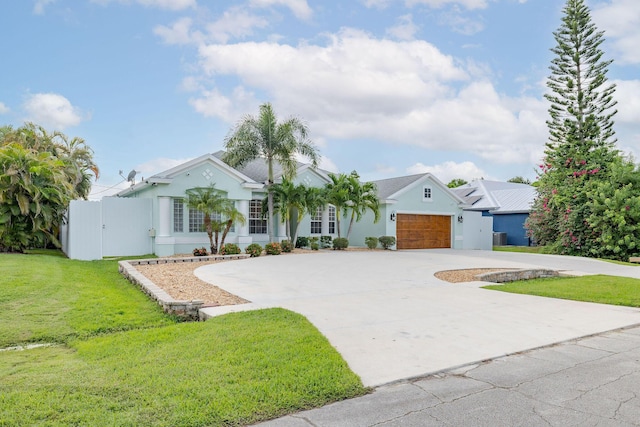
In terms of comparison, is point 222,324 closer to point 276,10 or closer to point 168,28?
point 276,10

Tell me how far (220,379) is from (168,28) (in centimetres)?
1338

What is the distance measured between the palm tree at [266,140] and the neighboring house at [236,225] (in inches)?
46.5

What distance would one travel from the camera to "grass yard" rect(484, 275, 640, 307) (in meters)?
9.20

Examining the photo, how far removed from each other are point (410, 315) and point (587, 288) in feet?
20.1

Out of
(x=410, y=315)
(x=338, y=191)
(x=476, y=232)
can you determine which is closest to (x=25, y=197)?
(x=338, y=191)

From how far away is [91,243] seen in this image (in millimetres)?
15406

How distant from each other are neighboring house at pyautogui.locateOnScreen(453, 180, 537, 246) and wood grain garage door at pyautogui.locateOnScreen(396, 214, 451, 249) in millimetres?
6896

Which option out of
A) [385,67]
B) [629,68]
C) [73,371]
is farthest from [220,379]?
[629,68]

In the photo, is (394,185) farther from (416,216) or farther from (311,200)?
(311,200)

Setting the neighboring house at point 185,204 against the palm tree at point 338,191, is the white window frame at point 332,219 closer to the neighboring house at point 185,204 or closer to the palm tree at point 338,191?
the palm tree at point 338,191

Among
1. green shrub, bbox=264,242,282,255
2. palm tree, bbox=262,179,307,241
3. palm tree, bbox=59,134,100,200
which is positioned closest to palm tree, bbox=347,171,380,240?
palm tree, bbox=262,179,307,241

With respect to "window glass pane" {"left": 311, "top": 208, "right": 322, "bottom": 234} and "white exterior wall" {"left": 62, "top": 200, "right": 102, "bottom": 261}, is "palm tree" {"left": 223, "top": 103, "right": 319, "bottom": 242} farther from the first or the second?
"white exterior wall" {"left": 62, "top": 200, "right": 102, "bottom": 261}

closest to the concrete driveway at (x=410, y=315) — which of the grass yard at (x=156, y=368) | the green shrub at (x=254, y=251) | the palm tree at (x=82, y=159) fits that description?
the grass yard at (x=156, y=368)

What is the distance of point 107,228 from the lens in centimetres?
1664
